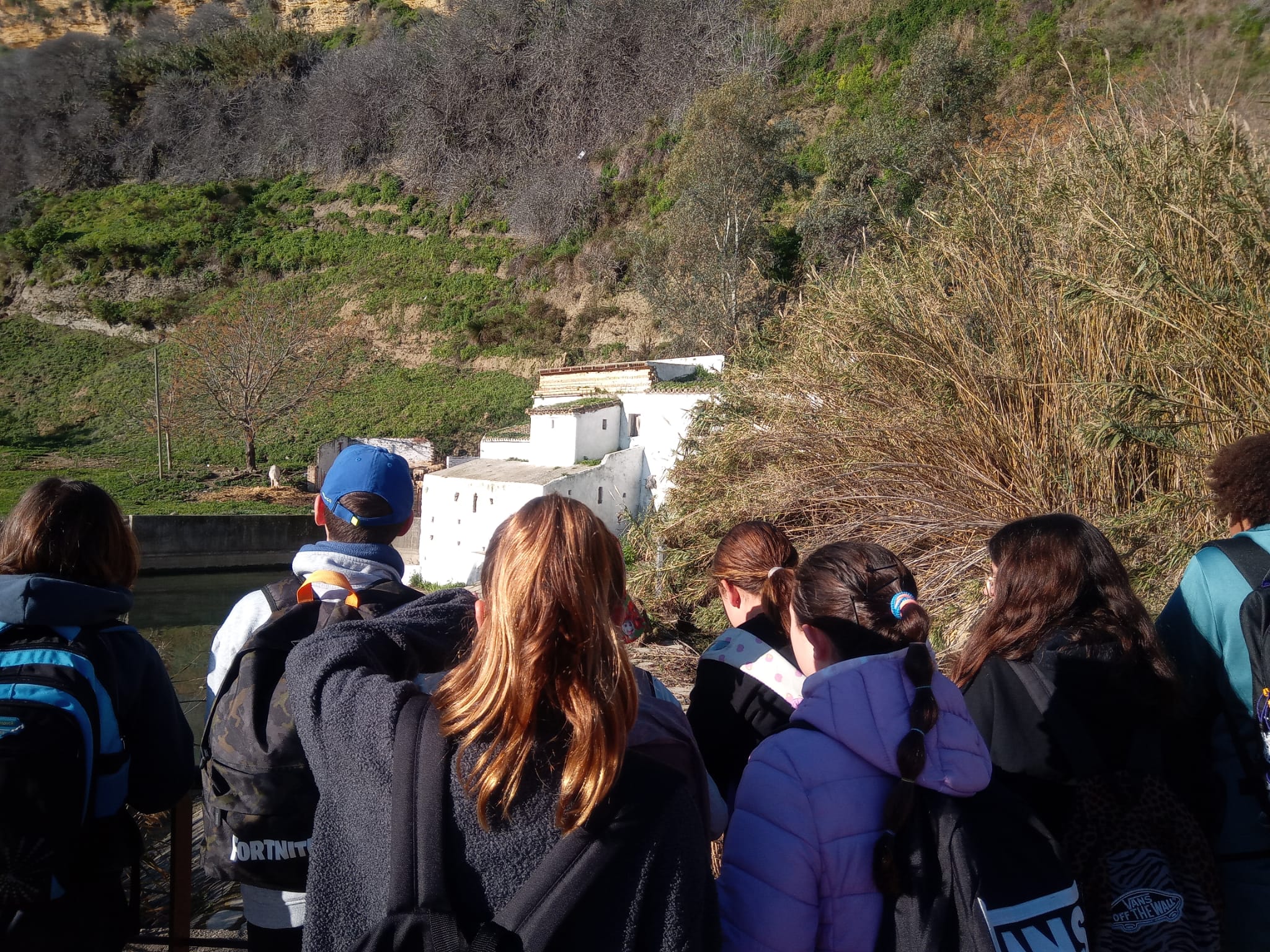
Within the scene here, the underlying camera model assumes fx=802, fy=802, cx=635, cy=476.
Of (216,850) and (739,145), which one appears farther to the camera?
(739,145)

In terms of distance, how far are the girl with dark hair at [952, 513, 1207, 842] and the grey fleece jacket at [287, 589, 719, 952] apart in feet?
2.62

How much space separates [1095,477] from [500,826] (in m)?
4.66

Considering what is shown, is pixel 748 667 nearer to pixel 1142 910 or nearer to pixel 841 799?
pixel 841 799

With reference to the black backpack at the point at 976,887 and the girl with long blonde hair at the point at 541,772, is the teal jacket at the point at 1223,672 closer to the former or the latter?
the black backpack at the point at 976,887

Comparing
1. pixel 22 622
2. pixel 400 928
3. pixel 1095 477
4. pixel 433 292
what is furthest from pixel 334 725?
pixel 433 292

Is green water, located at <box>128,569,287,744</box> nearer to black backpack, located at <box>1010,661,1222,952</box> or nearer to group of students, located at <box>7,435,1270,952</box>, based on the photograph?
group of students, located at <box>7,435,1270,952</box>

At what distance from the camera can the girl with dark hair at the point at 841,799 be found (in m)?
1.27

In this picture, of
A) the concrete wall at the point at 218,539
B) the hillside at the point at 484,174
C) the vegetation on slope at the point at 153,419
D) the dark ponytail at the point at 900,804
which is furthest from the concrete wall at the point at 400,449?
the dark ponytail at the point at 900,804

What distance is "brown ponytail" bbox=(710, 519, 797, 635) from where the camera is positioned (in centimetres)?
206

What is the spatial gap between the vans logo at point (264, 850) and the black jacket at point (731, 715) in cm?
84

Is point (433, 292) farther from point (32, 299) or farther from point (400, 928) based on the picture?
point (400, 928)

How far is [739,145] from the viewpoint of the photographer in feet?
73.8

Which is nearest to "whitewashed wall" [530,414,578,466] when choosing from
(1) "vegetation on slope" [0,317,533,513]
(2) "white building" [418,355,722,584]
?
(2) "white building" [418,355,722,584]

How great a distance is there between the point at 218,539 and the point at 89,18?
55286 mm
